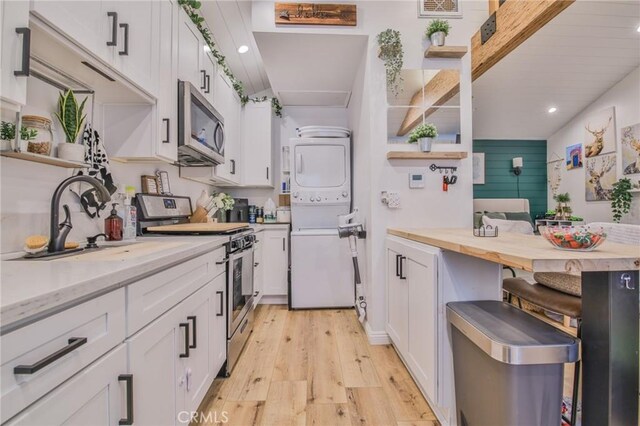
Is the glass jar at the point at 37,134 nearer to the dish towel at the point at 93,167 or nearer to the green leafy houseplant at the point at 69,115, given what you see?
the green leafy houseplant at the point at 69,115

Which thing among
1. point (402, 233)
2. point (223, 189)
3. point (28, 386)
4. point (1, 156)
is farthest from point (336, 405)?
point (223, 189)

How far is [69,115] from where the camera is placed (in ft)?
4.42

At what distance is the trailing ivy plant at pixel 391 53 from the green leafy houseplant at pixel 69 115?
6.70ft

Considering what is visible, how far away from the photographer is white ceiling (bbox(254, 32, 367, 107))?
97.9 inches

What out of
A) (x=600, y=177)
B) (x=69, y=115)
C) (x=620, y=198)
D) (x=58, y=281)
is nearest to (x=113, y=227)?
(x=69, y=115)

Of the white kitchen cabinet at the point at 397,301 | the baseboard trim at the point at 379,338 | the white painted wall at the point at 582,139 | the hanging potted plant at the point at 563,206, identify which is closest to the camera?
the white kitchen cabinet at the point at 397,301

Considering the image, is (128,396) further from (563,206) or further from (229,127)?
(563,206)

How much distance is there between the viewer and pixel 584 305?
3.42 ft

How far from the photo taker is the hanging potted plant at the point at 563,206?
5324 millimetres

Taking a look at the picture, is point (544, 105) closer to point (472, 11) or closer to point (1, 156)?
point (472, 11)

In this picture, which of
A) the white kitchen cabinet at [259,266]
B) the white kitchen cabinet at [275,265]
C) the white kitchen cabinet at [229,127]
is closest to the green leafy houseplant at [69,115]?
the white kitchen cabinet at [229,127]

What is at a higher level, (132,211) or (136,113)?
(136,113)

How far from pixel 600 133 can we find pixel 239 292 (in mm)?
6122

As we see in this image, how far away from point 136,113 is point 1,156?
653 millimetres
